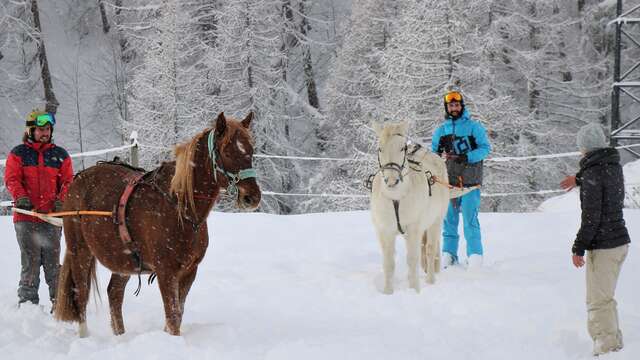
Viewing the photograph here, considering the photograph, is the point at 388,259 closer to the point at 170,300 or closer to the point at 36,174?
the point at 170,300

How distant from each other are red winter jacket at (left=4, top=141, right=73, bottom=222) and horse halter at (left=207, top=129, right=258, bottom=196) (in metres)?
2.18

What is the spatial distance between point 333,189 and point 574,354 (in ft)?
55.0

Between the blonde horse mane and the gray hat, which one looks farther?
the blonde horse mane

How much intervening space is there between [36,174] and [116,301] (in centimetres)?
173

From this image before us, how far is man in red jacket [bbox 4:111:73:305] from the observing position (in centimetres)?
537

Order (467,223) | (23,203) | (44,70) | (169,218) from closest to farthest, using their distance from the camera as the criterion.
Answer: (169,218)
(23,203)
(467,223)
(44,70)

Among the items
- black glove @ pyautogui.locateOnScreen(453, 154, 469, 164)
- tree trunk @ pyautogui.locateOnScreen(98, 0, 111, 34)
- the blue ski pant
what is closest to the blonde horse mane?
black glove @ pyautogui.locateOnScreen(453, 154, 469, 164)

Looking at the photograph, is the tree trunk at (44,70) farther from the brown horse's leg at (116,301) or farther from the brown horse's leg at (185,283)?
the brown horse's leg at (185,283)

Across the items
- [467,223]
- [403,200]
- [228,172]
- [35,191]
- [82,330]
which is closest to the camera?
[228,172]

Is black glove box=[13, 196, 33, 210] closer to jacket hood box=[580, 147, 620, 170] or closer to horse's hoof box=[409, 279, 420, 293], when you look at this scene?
horse's hoof box=[409, 279, 420, 293]

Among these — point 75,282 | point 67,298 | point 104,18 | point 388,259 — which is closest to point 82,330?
point 67,298

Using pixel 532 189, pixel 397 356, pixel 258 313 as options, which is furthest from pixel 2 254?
pixel 532 189

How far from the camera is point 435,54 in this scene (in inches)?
720

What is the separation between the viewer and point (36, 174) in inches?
214
